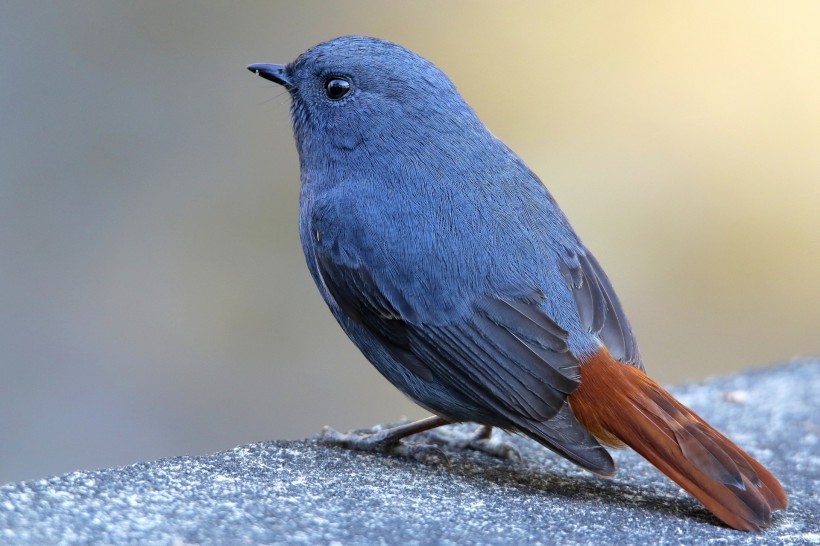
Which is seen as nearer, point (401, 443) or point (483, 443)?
point (401, 443)

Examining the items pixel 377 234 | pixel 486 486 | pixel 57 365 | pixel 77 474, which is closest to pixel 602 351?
pixel 486 486

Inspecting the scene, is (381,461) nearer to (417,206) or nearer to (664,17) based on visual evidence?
(417,206)

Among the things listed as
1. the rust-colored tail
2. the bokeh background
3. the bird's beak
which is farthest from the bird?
the bokeh background

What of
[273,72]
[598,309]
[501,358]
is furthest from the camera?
[273,72]

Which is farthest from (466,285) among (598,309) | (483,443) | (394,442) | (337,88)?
(337,88)

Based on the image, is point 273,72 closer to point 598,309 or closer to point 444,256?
point 444,256

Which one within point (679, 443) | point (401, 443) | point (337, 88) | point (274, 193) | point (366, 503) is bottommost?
point (366, 503)

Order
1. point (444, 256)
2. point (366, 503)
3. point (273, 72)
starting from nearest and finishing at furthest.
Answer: point (366, 503) → point (444, 256) → point (273, 72)
